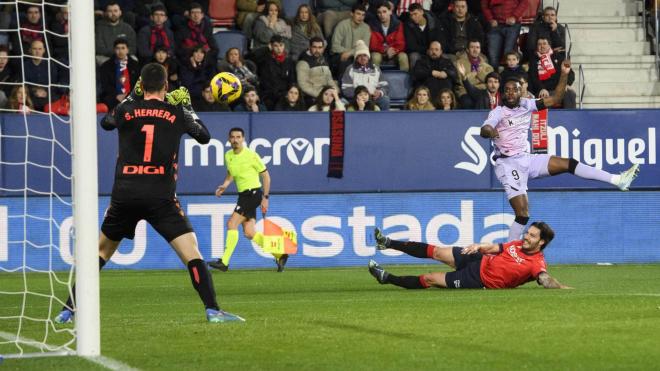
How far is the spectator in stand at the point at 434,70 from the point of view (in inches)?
834

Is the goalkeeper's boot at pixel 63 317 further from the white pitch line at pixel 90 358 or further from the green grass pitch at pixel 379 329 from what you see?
the white pitch line at pixel 90 358

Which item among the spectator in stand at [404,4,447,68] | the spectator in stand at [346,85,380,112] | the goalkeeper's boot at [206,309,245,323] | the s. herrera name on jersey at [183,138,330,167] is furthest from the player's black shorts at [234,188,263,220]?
the goalkeeper's boot at [206,309,245,323]

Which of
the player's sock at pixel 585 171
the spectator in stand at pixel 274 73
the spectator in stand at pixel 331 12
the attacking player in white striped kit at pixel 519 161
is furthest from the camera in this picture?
the spectator in stand at pixel 331 12

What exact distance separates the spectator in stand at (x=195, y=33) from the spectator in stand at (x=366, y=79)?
2272 millimetres

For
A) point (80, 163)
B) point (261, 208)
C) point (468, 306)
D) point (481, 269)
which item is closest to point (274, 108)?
point (261, 208)

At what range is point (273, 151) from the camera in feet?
66.0

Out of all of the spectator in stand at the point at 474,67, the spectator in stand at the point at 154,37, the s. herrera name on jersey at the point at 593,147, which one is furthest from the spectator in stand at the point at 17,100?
the spectator in stand at the point at 474,67

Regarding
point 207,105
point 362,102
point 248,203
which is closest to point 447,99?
point 362,102

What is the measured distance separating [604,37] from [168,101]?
15.3 m

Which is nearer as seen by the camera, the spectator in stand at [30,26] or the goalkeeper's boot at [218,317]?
the goalkeeper's boot at [218,317]

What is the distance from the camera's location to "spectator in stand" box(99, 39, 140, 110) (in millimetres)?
20375

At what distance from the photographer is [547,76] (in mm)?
21375

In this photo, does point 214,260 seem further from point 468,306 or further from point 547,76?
point 468,306

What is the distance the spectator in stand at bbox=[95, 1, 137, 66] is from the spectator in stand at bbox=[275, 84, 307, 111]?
262 cm
